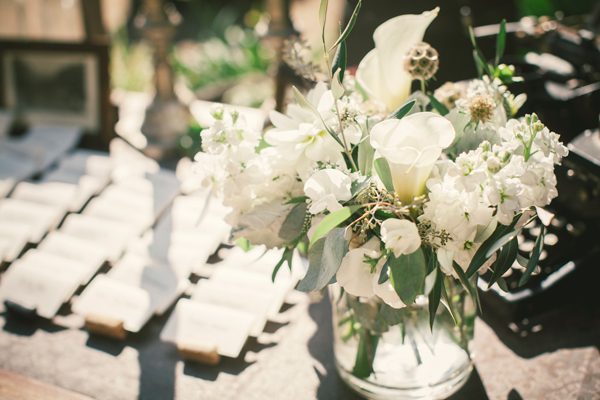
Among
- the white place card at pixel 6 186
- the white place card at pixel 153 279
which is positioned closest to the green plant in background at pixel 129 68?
the white place card at pixel 6 186

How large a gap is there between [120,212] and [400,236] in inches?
32.7

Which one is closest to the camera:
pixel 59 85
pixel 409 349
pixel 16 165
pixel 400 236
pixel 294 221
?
pixel 400 236

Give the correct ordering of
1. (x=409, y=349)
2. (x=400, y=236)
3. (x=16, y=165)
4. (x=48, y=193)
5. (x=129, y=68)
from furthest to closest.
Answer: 1. (x=129, y=68)
2. (x=16, y=165)
3. (x=48, y=193)
4. (x=409, y=349)
5. (x=400, y=236)

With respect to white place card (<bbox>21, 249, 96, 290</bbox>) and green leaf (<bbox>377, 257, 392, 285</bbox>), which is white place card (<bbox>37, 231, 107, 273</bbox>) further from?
green leaf (<bbox>377, 257, 392, 285</bbox>)

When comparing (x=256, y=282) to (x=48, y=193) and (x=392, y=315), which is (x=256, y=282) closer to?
(x=392, y=315)

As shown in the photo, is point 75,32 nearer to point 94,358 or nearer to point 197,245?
point 197,245

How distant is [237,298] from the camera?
0.84 meters

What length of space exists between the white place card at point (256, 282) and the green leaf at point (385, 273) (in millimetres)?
423

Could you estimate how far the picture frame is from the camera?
1.34 metres

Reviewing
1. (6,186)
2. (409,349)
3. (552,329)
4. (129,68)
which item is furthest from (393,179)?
(129,68)

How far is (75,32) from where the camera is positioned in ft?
5.89

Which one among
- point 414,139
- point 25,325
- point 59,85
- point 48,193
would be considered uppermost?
point 414,139

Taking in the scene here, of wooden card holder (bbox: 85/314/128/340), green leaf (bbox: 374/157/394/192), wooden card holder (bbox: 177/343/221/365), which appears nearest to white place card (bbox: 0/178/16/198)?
wooden card holder (bbox: 85/314/128/340)

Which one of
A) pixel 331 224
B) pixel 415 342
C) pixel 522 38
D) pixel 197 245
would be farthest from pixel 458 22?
pixel 331 224
